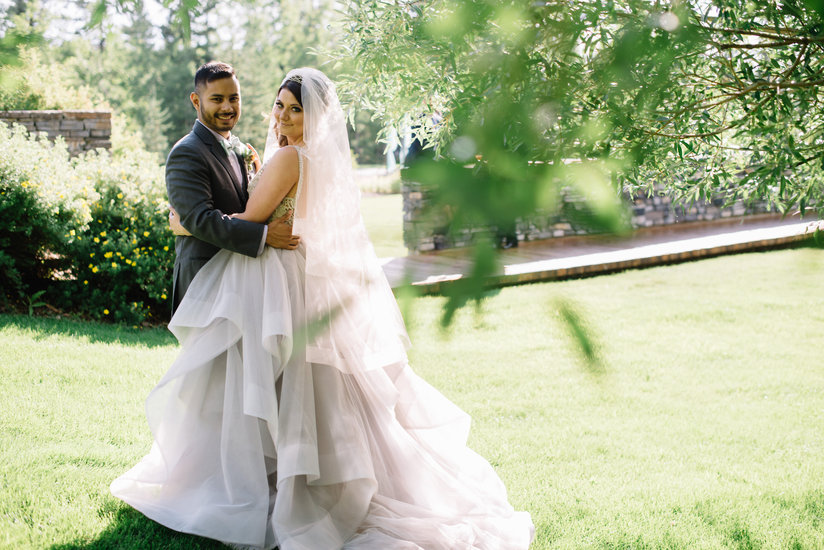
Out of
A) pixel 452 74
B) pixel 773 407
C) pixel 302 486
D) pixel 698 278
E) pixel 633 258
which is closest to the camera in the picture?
pixel 452 74

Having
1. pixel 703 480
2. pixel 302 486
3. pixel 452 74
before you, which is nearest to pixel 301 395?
pixel 302 486

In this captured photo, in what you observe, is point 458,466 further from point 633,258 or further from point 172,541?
point 633,258

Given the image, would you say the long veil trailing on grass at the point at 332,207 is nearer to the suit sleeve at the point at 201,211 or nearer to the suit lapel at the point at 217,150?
the suit sleeve at the point at 201,211

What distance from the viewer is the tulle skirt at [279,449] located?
106 inches

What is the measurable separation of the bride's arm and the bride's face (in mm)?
135

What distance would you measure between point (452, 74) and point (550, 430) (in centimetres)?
335

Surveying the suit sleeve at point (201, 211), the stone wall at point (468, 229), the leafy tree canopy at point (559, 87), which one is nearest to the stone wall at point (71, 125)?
the suit sleeve at point (201, 211)

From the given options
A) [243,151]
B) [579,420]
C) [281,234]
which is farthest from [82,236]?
[579,420]

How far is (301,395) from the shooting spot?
2756 mm

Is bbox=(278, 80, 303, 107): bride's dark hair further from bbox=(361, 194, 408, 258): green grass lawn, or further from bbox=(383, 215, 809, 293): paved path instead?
bbox=(361, 194, 408, 258): green grass lawn

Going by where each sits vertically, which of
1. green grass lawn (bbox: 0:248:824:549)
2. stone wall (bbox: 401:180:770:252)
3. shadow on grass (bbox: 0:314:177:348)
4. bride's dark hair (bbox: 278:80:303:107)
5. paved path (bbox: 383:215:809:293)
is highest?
bride's dark hair (bbox: 278:80:303:107)

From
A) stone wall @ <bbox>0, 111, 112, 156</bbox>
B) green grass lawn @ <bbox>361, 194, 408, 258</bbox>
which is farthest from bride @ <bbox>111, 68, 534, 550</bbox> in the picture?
stone wall @ <bbox>0, 111, 112, 156</bbox>

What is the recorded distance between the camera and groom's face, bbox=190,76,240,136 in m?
3.10

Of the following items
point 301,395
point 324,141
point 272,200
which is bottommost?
point 301,395
